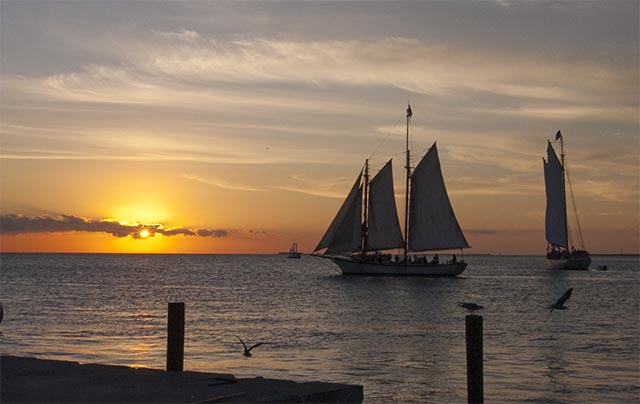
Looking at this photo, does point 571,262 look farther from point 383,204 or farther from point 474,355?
point 474,355

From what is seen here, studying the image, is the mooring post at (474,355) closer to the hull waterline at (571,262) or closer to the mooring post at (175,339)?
the mooring post at (175,339)

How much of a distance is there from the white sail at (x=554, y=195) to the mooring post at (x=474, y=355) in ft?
364

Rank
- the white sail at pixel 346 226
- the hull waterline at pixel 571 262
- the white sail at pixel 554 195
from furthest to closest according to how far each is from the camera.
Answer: the hull waterline at pixel 571 262
the white sail at pixel 554 195
the white sail at pixel 346 226

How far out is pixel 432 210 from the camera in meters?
93.4

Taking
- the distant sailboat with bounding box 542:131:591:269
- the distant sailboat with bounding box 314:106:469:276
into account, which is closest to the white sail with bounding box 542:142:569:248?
the distant sailboat with bounding box 542:131:591:269

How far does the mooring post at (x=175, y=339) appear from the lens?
15.4 meters

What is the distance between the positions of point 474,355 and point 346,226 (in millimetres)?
77071

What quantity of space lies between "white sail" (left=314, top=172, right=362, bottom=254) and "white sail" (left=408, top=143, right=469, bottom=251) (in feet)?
21.2

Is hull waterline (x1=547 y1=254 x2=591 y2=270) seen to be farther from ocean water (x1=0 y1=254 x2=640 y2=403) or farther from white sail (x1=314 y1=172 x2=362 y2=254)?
ocean water (x1=0 y1=254 x2=640 y2=403)

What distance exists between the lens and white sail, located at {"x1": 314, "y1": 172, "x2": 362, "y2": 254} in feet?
302

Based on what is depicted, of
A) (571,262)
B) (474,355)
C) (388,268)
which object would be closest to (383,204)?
(388,268)

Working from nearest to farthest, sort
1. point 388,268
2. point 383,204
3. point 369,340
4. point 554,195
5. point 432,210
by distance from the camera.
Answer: point 369,340 → point 432,210 → point 383,204 → point 388,268 → point 554,195

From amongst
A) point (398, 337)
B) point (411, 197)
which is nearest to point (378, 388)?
point (398, 337)

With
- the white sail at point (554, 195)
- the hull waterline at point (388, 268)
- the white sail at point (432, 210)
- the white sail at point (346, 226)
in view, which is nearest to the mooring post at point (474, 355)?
the white sail at point (346, 226)
